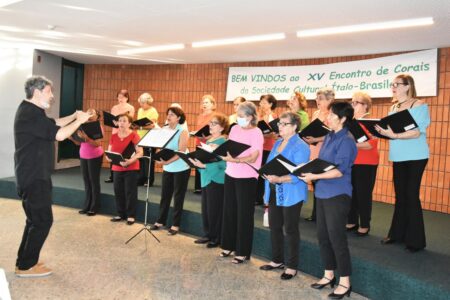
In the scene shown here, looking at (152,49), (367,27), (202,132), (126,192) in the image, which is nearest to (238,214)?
(202,132)

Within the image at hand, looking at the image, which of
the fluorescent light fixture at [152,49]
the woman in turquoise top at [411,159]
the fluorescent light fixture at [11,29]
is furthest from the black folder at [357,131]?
the fluorescent light fixture at [11,29]

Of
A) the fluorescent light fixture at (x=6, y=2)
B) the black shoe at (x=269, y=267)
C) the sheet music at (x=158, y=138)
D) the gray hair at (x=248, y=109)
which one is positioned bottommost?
the black shoe at (x=269, y=267)

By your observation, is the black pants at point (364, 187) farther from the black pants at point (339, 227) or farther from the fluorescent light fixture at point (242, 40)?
the fluorescent light fixture at point (242, 40)

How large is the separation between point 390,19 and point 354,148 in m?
1.88

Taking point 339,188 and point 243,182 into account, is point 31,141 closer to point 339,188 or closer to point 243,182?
point 243,182

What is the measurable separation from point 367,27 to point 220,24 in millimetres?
1619

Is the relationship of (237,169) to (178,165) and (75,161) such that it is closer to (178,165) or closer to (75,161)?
(178,165)

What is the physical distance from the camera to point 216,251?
469cm

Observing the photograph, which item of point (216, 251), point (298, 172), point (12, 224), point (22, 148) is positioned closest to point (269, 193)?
point (298, 172)

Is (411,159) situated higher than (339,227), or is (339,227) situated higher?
(411,159)

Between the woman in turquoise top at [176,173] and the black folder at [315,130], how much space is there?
1474mm

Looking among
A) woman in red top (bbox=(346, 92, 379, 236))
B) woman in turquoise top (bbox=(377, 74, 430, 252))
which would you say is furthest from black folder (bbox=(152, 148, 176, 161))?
woman in turquoise top (bbox=(377, 74, 430, 252))

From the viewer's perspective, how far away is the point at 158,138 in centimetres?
472

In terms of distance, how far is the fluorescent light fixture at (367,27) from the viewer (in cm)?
466
